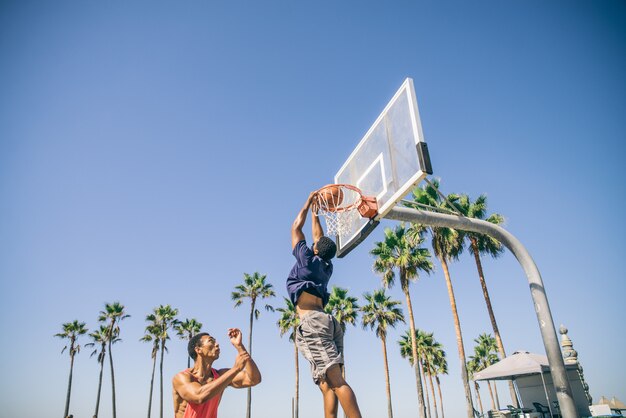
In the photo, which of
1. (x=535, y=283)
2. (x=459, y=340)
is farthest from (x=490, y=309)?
(x=535, y=283)

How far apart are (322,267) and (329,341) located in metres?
0.81

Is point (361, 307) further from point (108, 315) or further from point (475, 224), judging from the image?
point (108, 315)

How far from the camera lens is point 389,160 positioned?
19.7ft

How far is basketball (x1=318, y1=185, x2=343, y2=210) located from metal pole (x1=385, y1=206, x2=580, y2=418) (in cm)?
90

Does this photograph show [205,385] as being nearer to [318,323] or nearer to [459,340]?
[318,323]

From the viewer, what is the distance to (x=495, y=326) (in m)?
18.8

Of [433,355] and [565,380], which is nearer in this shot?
[565,380]

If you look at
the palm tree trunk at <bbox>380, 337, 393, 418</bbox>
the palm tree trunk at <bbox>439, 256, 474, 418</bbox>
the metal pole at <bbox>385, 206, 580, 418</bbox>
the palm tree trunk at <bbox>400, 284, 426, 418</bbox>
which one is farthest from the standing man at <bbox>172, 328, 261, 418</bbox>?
the palm tree trunk at <bbox>380, 337, 393, 418</bbox>

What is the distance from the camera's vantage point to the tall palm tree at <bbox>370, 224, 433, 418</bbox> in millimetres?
22344

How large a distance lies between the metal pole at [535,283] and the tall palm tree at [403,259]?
16.6 m

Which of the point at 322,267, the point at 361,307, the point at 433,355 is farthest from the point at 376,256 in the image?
the point at 433,355

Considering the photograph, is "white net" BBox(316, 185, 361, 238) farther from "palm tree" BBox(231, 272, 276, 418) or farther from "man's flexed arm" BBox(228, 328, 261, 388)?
"palm tree" BBox(231, 272, 276, 418)

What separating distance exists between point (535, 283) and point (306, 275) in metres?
4.05

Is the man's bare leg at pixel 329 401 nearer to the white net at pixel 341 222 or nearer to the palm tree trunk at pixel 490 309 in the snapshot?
the white net at pixel 341 222
